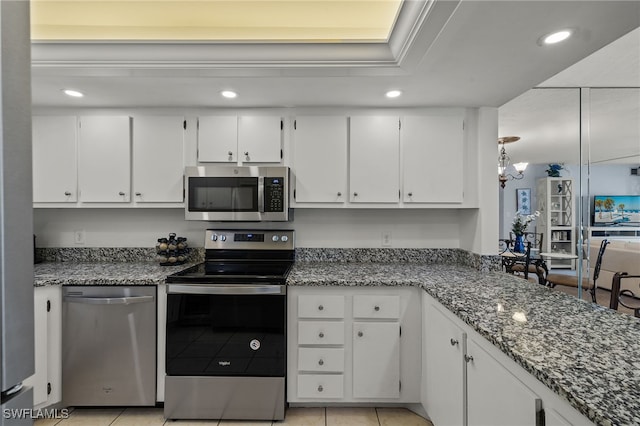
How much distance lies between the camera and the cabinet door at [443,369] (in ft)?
4.78

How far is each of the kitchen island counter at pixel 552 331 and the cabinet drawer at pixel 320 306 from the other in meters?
0.10

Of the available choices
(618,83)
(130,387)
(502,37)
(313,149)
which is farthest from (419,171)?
(130,387)

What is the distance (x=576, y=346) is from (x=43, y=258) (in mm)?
3499

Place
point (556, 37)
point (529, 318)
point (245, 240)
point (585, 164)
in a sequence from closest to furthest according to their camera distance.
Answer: point (529, 318) → point (556, 37) → point (245, 240) → point (585, 164)

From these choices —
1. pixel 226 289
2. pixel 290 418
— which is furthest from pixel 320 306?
pixel 290 418

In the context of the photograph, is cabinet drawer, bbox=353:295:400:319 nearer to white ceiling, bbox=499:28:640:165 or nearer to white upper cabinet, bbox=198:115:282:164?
white upper cabinet, bbox=198:115:282:164

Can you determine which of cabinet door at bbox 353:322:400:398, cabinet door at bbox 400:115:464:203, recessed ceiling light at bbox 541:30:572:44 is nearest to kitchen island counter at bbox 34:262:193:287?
cabinet door at bbox 353:322:400:398

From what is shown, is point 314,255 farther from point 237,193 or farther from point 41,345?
point 41,345

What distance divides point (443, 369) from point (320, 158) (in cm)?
156

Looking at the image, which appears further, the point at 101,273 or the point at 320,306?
the point at 101,273

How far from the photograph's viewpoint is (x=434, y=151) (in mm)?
2330

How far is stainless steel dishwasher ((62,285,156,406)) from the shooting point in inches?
76.0

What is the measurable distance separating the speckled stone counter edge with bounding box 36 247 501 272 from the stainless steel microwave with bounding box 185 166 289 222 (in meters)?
0.49

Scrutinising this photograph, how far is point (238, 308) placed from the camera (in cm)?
192
